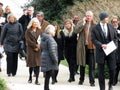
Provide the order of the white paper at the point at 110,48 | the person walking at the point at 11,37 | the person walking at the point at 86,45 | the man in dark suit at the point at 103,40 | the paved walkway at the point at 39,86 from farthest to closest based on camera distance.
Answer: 1. the person walking at the point at 11,37
2. the person walking at the point at 86,45
3. the paved walkway at the point at 39,86
4. the man in dark suit at the point at 103,40
5. the white paper at the point at 110,48

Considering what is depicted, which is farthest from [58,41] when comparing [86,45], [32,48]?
[86,45]

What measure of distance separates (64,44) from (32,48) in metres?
1.08

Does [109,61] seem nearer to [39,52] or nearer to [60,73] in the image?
[39,52]

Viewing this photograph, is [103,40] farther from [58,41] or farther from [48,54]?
[58,41]

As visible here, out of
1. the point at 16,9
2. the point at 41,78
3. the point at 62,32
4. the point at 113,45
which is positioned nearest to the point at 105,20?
the point at 113,45

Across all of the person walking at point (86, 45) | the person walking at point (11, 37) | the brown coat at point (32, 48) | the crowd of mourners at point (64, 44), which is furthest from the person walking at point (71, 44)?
the person walking at point (11, 37)

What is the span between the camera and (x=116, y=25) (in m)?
15.5

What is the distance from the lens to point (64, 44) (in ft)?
54.3

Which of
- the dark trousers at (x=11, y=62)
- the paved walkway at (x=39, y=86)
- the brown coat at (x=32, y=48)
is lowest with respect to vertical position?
the paved walkway at (x=39, y=86)

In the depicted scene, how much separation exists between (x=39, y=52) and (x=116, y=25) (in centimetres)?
240

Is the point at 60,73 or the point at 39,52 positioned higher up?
the point at 39,52

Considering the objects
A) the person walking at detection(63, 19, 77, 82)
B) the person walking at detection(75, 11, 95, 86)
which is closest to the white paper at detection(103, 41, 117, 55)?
the person walking at detection(75, 11, 95, 86)

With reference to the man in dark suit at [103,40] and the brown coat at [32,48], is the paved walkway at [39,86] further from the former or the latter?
the man in dark suit at [103,40]

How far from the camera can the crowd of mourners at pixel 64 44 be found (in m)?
13.8
